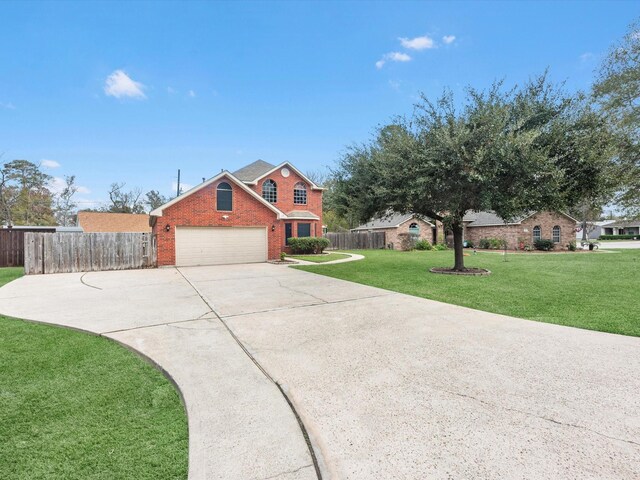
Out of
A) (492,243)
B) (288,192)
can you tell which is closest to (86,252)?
(288,192)

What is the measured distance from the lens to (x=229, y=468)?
78.4 inches

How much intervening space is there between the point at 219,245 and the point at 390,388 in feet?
47.8

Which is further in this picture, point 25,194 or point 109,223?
point 25,194

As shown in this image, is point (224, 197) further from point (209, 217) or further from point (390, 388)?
point (390, 388)

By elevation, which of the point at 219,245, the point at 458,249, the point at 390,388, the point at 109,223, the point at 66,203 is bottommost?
the point at 390,388

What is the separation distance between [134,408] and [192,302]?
4554mm

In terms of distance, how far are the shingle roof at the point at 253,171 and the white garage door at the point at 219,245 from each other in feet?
21.5

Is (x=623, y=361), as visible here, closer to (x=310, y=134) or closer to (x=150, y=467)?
(x=150, y=467)

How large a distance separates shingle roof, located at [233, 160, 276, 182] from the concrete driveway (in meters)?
17.1

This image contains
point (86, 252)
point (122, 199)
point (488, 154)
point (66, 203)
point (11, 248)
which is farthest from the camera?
point (122, 199)

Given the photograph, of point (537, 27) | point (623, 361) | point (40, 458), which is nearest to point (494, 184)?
point (623, 361)

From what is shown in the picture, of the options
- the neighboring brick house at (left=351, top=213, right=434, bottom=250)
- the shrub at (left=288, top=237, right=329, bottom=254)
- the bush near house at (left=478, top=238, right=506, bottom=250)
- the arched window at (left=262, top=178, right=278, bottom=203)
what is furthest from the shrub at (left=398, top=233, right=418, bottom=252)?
the arched window at (left=262, top=178, right=278, bottom=203)

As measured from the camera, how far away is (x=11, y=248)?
16141 millimetres

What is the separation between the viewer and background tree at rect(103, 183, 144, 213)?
46.0 metres
